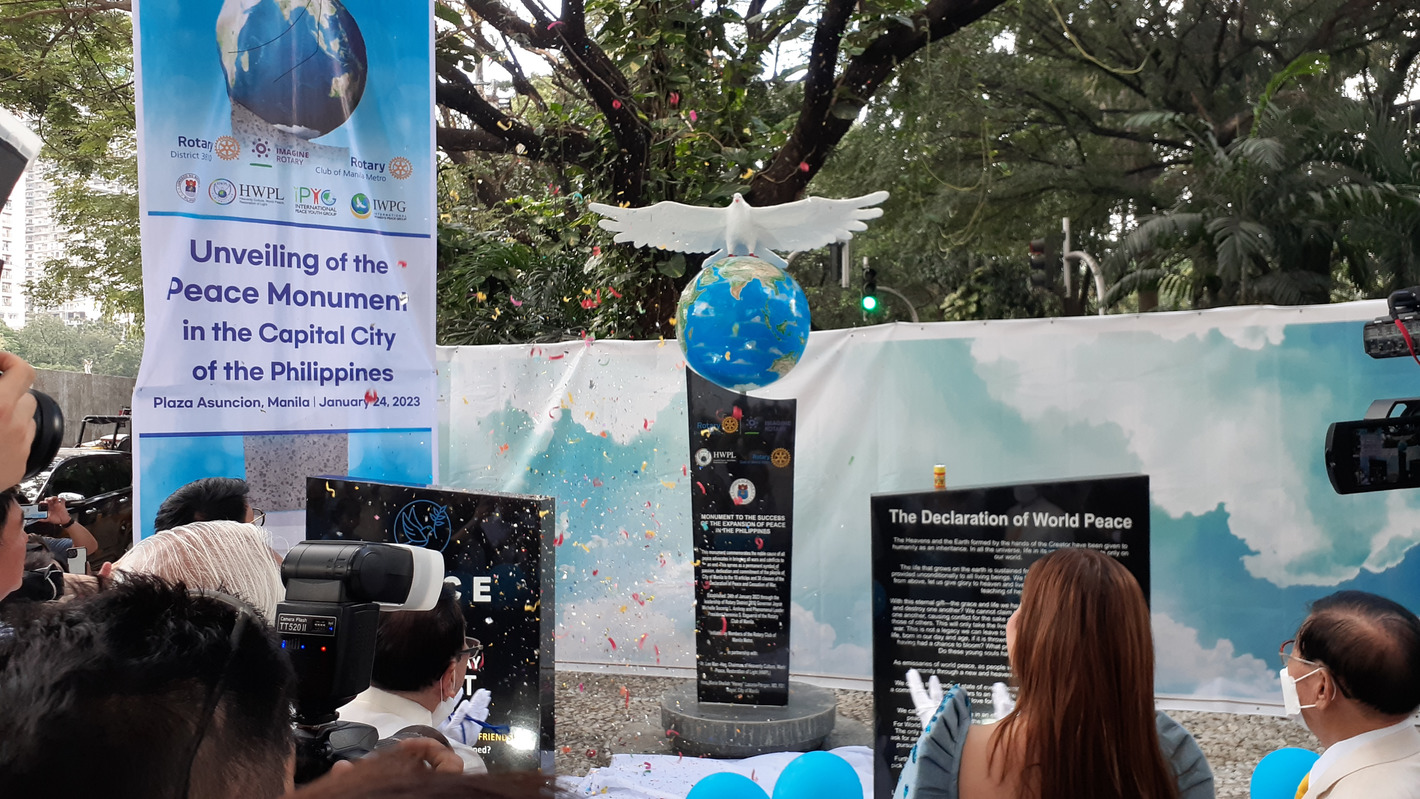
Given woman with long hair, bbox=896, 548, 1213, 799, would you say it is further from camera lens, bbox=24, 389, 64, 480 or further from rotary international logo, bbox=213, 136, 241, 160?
rotary international logo, bbox=213, 136, 241, 160

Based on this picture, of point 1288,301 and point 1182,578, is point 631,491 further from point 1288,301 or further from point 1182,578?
point 1288,301

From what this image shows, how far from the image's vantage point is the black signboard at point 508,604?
9.90ft

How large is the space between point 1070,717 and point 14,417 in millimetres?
1718

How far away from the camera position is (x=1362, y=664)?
2201mm

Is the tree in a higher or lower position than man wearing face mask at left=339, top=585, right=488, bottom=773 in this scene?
higher

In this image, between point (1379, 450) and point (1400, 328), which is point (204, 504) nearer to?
point (1379, 450)

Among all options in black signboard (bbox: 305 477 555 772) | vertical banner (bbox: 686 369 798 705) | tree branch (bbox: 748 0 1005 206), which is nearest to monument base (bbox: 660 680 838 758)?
vertical banner (bbox: 686 369 798 705)

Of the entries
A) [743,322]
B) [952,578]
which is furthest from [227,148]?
[952,578]

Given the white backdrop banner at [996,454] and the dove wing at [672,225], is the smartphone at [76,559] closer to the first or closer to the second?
the dove wing at [672,225]

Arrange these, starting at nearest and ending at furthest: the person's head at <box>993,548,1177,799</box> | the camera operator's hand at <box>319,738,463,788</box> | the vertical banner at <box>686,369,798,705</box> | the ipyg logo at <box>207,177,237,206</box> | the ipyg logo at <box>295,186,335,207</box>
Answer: the camera operator's hand at <box>319,738,463,788</box> < the person's head at <box>993,548,1177,799</box> < the ipyg logo at <box>207,177,237,206</box> < the ipyg logo at <box>295,186,335,207</box> < the vertical banner at <box>686,369,798,705</box>

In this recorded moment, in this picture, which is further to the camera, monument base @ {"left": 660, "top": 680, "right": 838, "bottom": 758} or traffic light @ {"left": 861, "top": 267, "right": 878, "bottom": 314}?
traffic light @ {"left": 861, "top": 267, "right": 878, "bottom": 314}

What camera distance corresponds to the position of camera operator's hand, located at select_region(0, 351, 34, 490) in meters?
1.35

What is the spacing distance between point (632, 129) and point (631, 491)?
3136 mm

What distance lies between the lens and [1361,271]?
15.0 m
